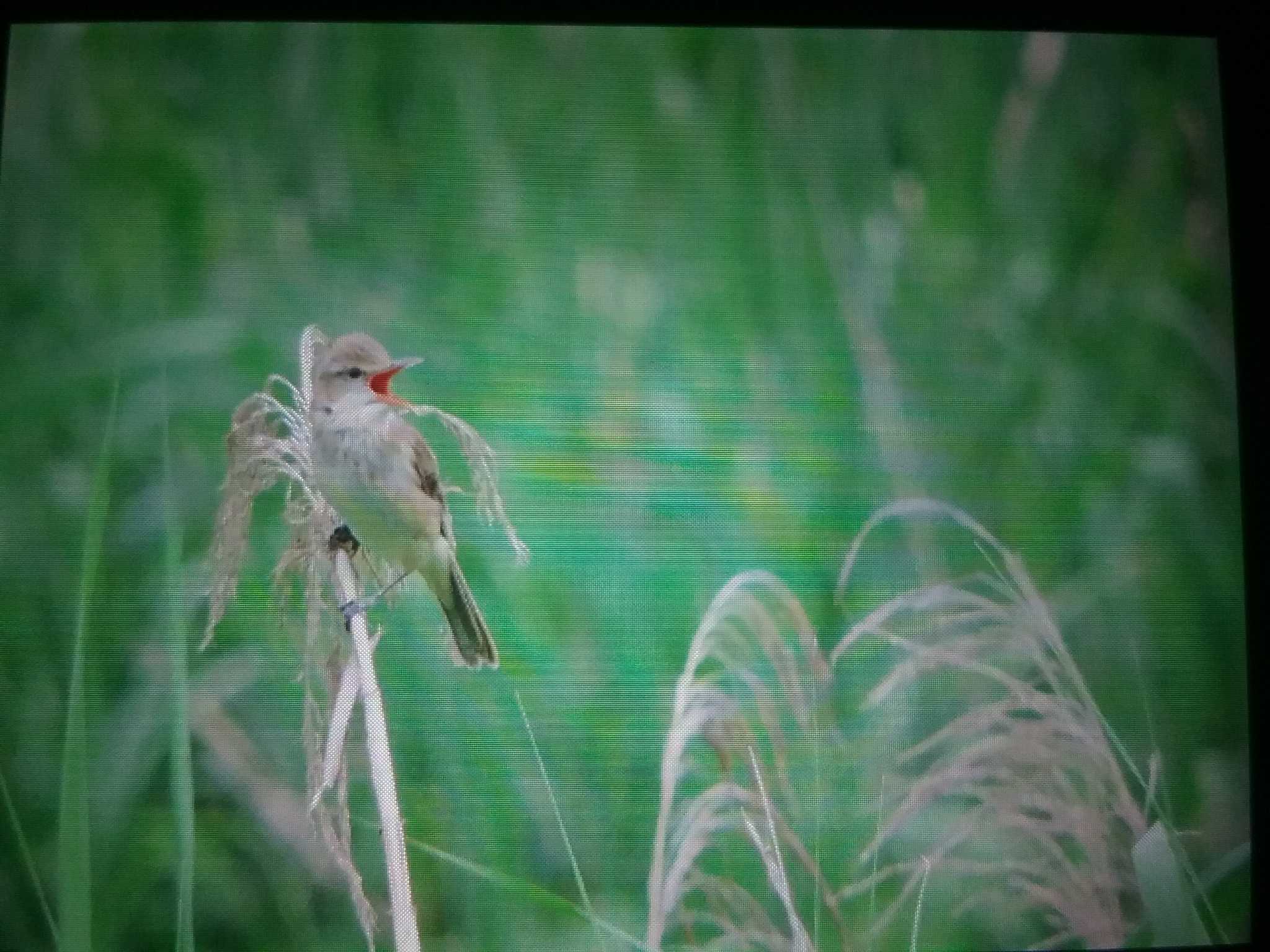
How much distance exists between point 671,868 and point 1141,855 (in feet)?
2.29

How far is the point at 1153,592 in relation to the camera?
1.41 m

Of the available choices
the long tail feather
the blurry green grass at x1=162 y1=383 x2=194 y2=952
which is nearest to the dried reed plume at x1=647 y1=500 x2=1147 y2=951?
the long tail feather

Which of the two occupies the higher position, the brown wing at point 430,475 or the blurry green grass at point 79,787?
the brown wing at point 430,475

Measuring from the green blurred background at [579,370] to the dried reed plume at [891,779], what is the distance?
0.18 feet

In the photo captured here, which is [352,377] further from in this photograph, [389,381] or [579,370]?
[579,370]

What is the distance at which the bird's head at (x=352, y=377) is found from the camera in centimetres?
137

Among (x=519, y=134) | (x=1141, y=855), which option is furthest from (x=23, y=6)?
(x=1141, y=855)

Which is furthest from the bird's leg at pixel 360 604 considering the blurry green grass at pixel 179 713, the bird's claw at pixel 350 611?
the blurry green grass at pixel 179 713

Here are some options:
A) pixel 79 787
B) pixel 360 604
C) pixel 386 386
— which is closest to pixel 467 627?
pixel 360 604

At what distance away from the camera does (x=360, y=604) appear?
4.47ft

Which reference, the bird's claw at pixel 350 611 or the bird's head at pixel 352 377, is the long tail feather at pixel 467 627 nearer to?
the bird's claw at pixel 350 611

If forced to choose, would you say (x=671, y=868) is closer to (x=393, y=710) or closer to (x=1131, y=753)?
(x=393, y=710)

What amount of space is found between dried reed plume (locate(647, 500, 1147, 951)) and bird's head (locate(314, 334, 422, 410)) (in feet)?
1.93

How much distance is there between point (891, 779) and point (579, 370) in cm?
76
